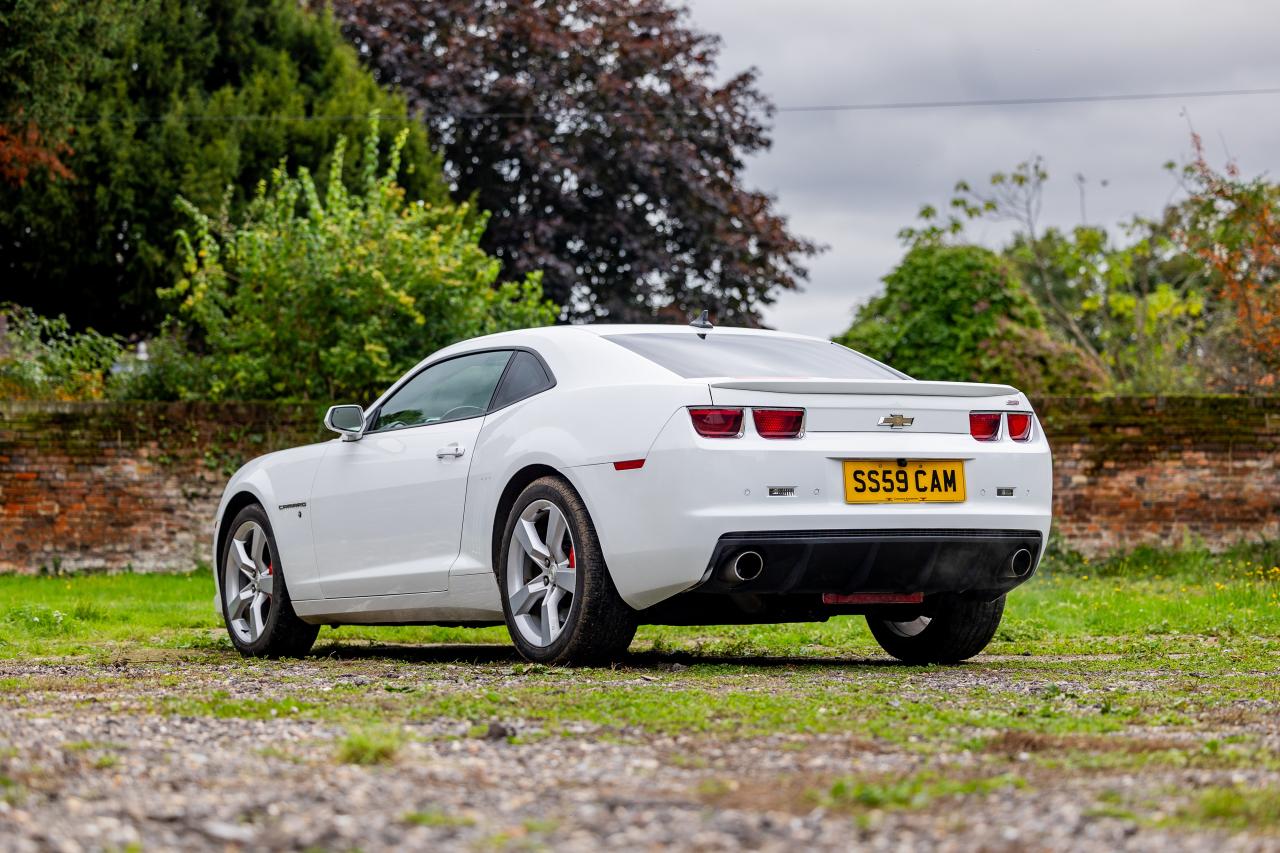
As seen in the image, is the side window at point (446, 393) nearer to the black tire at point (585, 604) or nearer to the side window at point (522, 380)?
the side window at point (522, 380)

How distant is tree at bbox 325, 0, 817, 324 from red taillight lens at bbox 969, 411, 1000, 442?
22.0 metres

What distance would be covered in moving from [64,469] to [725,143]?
18.8 meters

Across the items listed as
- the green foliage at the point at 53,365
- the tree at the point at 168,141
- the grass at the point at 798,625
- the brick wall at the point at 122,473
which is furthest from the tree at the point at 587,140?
the grass at the point at 798,625

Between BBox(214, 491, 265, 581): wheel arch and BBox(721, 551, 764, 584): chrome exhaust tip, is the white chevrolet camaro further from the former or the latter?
BBox(214, 491, 265, 581): wheel arch

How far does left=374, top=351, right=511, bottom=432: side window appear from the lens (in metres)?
7.46

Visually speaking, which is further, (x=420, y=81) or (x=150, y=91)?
(x=420, y=81)

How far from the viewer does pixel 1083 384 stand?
732 inches

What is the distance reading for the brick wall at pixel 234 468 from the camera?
594 inches

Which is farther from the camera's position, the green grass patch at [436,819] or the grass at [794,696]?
the grass at [794,696]

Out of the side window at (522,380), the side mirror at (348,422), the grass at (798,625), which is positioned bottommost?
the grass at (798,625)

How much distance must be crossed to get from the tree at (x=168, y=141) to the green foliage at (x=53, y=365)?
4.90 m

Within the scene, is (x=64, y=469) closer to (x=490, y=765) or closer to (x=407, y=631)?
(x=407, y=631)

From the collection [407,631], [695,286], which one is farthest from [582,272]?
[407,631]

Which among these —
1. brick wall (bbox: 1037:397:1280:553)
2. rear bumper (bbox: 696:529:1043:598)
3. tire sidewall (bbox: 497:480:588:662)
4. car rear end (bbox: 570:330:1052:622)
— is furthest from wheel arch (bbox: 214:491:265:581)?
brick wall (bbox: 1037:397:1280:553)
